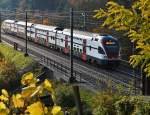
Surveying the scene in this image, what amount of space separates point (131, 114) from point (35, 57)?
107 feet

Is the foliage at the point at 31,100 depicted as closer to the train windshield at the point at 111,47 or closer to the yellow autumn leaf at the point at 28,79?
the yellow autumn leaf at the point at 28,79

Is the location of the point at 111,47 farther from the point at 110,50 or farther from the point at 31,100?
the point at 31,100

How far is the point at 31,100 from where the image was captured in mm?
4426

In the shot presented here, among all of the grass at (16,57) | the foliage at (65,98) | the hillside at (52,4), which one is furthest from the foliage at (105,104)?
the hillside at (52,4)

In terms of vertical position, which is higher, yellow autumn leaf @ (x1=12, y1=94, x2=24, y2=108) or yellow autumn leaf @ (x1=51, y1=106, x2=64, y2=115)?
yellow autumn leaf @ (x1=12, y1=94, x2=24, y2=108)

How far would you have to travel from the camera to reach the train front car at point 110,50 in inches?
1689

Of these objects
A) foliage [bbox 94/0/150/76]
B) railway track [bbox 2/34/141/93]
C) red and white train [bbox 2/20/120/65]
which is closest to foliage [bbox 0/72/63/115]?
foliage [bbox 94/0/150/76]

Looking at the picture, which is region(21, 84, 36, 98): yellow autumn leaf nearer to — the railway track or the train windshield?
the railway track

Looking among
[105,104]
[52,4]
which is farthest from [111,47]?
[52,4]

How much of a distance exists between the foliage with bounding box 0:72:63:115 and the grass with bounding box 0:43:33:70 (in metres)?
51.9

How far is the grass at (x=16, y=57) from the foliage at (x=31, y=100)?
51.9m

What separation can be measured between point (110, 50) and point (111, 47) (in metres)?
0.30

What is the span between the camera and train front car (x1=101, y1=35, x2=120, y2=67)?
42906 mm

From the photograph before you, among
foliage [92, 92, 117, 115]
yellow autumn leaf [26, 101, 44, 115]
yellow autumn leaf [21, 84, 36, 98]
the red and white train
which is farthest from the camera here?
the red and white train
